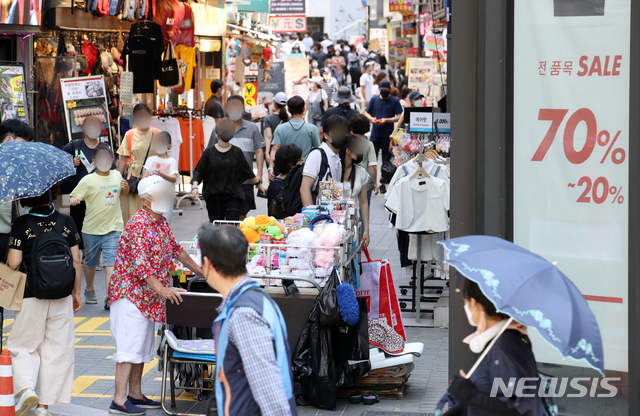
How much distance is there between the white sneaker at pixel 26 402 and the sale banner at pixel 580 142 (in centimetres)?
359

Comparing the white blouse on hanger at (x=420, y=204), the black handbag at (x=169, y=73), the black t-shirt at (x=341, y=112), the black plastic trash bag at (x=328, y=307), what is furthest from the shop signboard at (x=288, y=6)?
the black plastic trash bag at (x=328, y=307)

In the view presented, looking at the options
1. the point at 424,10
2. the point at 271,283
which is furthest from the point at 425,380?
the point at 424,10

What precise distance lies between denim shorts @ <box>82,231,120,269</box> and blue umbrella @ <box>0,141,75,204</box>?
313 centimetres

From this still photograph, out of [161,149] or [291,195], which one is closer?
[291,195]

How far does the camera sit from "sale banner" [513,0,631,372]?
14.7 ft

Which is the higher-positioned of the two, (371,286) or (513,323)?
(513,323)

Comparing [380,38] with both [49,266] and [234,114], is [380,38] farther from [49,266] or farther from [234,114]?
[49,266]

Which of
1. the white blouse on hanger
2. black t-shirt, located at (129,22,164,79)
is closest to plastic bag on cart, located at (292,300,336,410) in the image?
the white blouse on hanger

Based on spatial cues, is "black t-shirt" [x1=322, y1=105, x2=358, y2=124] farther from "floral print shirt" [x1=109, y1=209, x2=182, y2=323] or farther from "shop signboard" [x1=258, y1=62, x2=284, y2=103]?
"floral print shirt" [x1=109, y1=209, x2=182, y2=323]

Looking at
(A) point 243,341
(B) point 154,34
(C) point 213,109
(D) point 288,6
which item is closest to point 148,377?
(A) point 243,341

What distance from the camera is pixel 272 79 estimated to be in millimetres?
24062

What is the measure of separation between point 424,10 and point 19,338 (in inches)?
727

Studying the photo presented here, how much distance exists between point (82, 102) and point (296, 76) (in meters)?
16.2

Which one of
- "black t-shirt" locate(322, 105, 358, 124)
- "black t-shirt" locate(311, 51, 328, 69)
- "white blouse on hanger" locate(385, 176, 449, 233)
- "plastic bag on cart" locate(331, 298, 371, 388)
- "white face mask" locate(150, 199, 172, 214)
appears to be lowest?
"plastic bag on cart" locate(331, 298, 371, 388)
